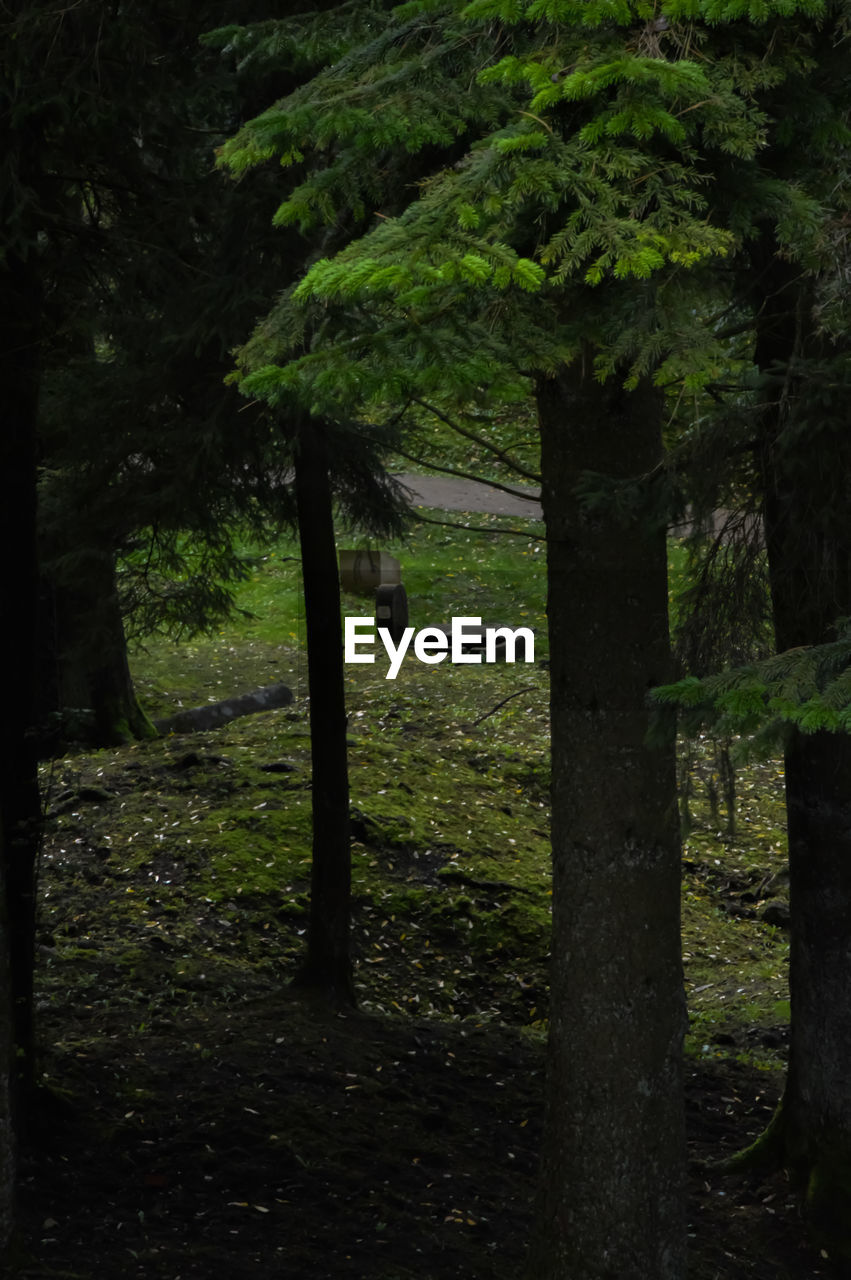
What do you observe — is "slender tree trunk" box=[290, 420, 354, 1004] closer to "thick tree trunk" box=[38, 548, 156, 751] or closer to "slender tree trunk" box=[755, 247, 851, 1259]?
"thick tree trunk" box=[38, 548, 156, 751]

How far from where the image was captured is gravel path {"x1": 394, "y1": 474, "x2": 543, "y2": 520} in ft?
77.6

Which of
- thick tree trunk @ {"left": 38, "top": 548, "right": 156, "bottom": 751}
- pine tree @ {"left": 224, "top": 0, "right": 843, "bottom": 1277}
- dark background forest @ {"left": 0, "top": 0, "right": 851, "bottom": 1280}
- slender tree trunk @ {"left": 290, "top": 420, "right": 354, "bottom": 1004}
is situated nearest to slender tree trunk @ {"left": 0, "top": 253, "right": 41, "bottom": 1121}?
dark background forest @ {"left": 0, "top": 0, "right": 851, "bottom": 1280}

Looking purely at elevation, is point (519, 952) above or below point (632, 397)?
below

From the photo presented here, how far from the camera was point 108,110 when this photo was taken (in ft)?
20.1

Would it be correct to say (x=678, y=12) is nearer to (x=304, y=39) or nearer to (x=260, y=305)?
(x=304, y=39)

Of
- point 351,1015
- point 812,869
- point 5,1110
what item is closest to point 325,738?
point 351,1015

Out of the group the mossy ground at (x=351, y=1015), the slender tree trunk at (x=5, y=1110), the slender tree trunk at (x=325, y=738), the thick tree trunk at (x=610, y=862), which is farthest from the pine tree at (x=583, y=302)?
the slender tree trunk at (x=325, y=738)

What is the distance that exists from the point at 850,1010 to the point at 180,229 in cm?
551

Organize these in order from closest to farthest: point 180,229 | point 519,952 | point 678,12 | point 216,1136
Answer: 1. point 678,12
2. point 216,1136
3. point 180,229
4. point 519,952

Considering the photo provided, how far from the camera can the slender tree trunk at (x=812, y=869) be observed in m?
6.31

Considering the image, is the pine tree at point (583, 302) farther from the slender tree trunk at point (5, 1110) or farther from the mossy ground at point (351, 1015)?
the slender tree trunk at point (5, 1110)

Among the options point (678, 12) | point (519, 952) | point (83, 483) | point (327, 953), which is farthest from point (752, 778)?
point (678, 12)

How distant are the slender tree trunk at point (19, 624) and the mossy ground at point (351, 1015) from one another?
0.54 meters

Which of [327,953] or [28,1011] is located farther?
[327,953]
